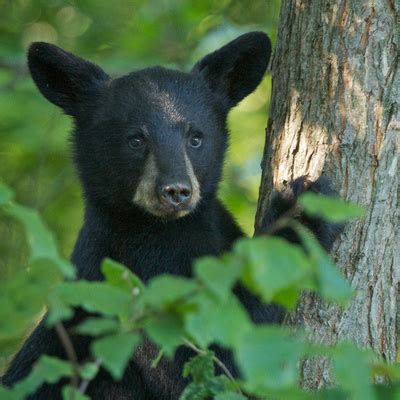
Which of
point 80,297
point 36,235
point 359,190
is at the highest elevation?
point 359,190

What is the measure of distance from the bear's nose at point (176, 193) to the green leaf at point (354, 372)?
2.91m

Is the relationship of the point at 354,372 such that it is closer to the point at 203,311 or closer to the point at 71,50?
the point at 203,311

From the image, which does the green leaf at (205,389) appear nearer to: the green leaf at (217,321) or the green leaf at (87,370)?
the green leaf at (87,370)

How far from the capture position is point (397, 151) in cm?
464

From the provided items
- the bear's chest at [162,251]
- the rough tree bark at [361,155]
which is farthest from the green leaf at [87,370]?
the bear's chest at [162,251]

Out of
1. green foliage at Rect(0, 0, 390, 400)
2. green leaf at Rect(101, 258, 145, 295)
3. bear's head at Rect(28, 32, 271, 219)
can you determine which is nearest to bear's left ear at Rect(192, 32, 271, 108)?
bear's head at Rect(28, 32, 271, 219)

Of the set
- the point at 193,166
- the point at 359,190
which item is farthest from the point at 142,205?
the point at 359,190

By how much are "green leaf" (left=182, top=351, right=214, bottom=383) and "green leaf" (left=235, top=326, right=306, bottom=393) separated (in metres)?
0.91

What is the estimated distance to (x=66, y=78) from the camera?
613 centimetres

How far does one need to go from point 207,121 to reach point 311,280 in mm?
3612

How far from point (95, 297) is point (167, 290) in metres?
0.25

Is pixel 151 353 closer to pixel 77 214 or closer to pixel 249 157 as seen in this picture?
pixel 77 214

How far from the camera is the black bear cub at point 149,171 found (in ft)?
17.5

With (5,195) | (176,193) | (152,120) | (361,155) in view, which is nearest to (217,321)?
(5,195)
